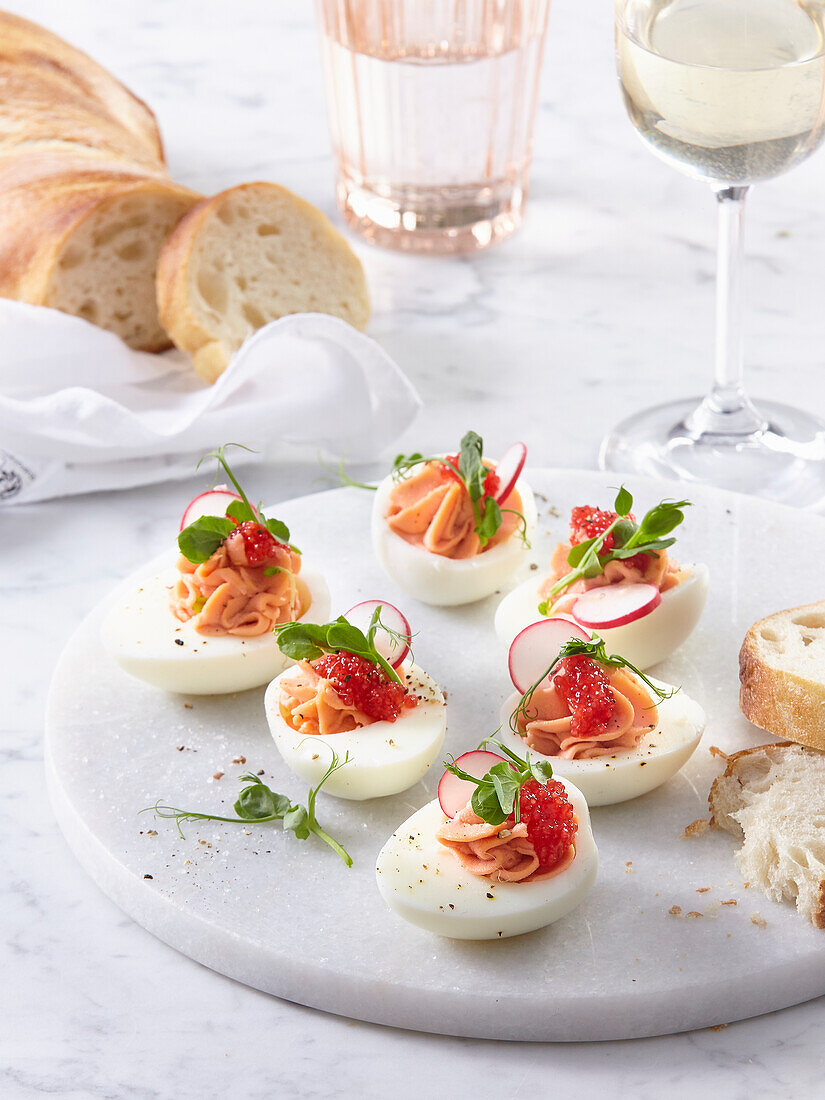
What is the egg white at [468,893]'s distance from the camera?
1973 millimetres

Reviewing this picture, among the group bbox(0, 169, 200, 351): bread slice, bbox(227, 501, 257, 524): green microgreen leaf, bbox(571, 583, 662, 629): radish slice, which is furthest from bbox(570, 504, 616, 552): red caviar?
bbox(0, 169, 200, 351): bread slice

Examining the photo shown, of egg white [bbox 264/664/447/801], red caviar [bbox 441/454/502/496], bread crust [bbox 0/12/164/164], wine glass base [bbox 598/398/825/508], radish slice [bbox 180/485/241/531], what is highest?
bread crust [bbox 0/12/164/164]

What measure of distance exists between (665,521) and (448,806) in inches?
28.4

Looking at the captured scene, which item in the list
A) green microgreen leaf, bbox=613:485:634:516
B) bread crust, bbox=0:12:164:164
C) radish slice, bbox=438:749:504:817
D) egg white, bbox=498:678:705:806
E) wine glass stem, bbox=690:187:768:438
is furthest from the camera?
bread crust, bbox=0:12:164:164

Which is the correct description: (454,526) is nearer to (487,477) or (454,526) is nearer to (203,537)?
(487,477)

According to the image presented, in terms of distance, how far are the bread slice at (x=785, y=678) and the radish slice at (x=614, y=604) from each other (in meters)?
0.18

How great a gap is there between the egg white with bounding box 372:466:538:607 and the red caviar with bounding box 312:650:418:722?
419mm

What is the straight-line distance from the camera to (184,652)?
97.1 inches

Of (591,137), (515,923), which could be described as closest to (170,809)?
(515,923)

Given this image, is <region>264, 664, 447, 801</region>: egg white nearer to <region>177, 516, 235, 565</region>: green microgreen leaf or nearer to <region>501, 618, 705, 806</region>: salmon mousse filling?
<region>501, 618, 705, 806</region>: salmon mousse filling

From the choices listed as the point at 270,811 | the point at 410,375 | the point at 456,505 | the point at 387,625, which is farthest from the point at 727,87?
the point at 270,811

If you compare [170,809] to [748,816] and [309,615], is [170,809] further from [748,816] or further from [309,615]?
[748,816]

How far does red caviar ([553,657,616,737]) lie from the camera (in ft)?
7.29

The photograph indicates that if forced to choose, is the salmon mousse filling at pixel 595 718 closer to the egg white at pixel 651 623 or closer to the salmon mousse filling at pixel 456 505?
the egg white at pixel 651 623
